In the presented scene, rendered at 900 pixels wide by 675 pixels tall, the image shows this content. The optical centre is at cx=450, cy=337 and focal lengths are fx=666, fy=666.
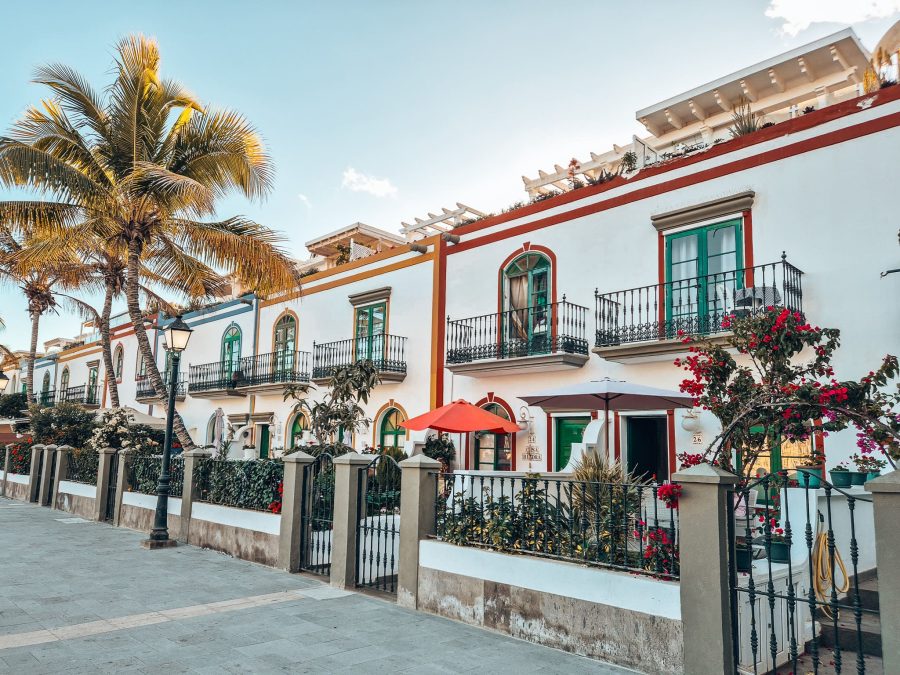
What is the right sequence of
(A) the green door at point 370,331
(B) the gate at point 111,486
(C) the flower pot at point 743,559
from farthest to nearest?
(A) the green door at point 370,331 → (B) the gate at point 111,486 → (C) the flower pot at point 743,559

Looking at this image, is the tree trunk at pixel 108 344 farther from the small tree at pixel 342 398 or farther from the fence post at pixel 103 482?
the small tree at pixel 342 398

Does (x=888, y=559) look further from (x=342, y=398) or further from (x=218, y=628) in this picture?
(x=342, y=398)

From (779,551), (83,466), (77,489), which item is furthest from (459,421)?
(77,489)

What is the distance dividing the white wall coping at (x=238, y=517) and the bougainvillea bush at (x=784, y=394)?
5643mm

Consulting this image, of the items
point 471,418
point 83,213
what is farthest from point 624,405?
point 83,213

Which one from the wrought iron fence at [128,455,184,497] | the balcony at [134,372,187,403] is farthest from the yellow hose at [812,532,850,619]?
the balcony at [134,372,187,403]

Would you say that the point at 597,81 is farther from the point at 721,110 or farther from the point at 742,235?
the point at 721,110

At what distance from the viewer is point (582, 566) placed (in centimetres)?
553

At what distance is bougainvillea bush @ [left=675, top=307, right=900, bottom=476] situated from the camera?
5355 mm

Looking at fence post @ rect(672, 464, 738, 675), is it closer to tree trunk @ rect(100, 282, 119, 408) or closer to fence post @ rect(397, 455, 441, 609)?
fence post @ rect(397, 455, 441, 609)

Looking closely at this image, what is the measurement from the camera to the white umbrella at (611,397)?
9.30 m

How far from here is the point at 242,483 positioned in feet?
33.0

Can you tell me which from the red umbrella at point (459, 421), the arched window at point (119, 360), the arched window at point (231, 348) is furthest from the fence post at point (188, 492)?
the arched window at point (119, 360)

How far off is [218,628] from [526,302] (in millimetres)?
9518
